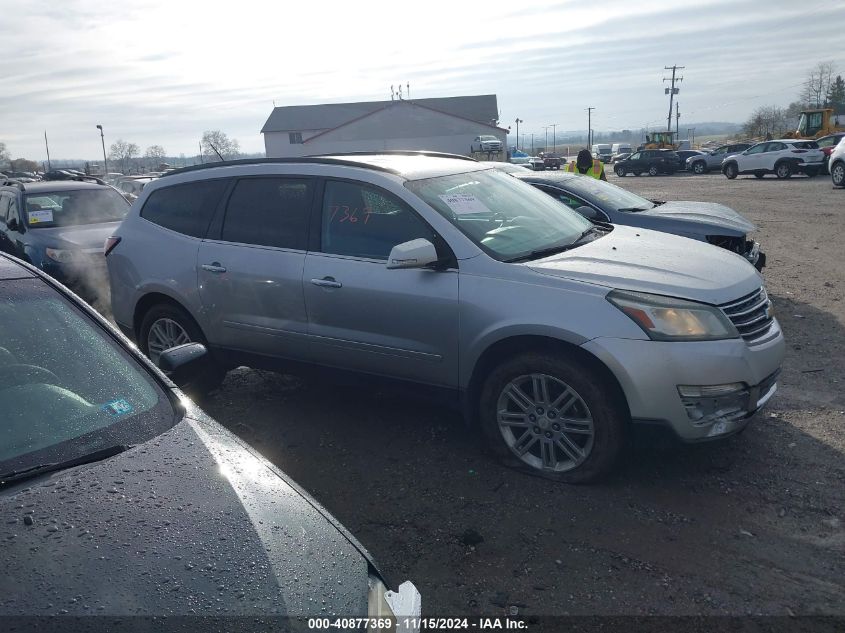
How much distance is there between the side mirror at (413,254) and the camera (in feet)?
13.6

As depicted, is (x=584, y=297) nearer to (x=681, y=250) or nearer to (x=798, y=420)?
(x=681, y=250)

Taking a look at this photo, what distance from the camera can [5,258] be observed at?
126 inches

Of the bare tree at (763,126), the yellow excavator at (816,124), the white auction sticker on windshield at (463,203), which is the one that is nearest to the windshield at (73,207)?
the white auction sticker on windshield at (463,203)

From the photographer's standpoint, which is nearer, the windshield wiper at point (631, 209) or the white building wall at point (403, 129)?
the windshield wiper at point (631, 209)

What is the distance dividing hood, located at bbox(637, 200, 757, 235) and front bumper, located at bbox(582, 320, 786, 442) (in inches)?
174

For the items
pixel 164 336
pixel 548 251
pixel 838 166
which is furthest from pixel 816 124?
pixel 164 336

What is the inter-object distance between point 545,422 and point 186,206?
3413 mm

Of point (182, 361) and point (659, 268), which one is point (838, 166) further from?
point (182, 361)

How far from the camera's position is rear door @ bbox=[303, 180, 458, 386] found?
14.4ft

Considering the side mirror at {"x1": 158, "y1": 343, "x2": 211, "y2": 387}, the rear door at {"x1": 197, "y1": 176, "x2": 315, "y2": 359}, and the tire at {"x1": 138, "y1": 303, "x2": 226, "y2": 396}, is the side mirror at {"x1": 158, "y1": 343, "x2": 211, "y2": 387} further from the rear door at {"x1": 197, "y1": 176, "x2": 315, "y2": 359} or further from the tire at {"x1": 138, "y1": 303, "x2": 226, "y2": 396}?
the tire at {"x1": 138, "y1": 303, "x2": 226, "y2": 396}

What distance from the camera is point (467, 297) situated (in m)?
4.25

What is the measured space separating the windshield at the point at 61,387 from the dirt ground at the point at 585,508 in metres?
1.52

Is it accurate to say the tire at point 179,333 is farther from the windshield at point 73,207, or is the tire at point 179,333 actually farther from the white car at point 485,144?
the white car at point 485,144

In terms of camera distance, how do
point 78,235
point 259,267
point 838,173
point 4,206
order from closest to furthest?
1. point 259,267
2. point 78,235
3. point 4,206
4. point 838,173
